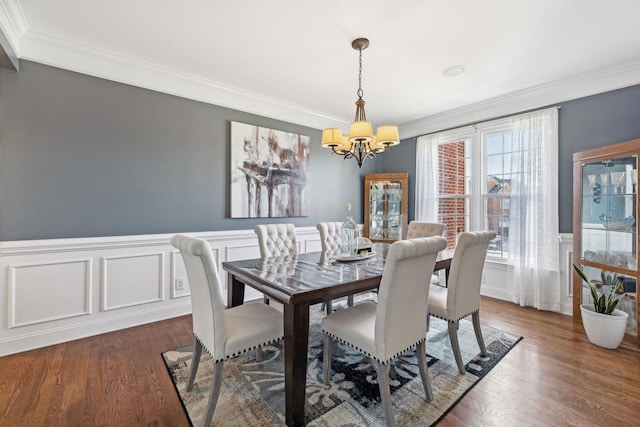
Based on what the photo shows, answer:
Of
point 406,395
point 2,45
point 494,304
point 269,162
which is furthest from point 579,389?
point 2,45

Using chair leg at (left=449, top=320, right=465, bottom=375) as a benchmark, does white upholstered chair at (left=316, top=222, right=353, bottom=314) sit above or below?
above

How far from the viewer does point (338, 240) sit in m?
3.38

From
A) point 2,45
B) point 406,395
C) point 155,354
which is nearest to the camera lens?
point 406,395

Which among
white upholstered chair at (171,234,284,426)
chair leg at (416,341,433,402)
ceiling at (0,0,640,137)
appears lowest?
chair leg at (416,341,433,402)

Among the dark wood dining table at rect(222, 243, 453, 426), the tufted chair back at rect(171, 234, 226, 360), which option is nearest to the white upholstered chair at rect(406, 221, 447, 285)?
the dark wood dining table at rect(222, 243, 453, 426)

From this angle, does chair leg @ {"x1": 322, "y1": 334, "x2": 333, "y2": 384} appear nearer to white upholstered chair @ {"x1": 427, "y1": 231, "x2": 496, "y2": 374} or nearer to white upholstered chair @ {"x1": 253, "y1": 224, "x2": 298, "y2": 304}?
white upholstered chair @ {"x1": 427, "y1": 231, "x2": 496, "y2": 374}

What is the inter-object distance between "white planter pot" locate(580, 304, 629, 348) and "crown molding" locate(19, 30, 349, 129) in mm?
3937

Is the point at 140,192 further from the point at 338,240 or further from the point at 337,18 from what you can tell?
the point at 337,18

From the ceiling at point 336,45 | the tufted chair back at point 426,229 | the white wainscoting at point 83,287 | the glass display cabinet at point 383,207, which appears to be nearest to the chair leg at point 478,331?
the tufted chair back at point 426,229

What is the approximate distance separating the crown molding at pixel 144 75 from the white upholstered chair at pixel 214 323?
7.22ft

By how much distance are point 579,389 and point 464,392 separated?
0.79 meters

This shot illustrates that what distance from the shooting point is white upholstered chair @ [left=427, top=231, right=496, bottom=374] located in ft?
6.54

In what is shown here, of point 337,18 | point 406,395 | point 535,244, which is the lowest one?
point 406,395

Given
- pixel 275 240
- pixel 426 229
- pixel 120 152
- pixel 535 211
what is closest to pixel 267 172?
pixel 275 240
